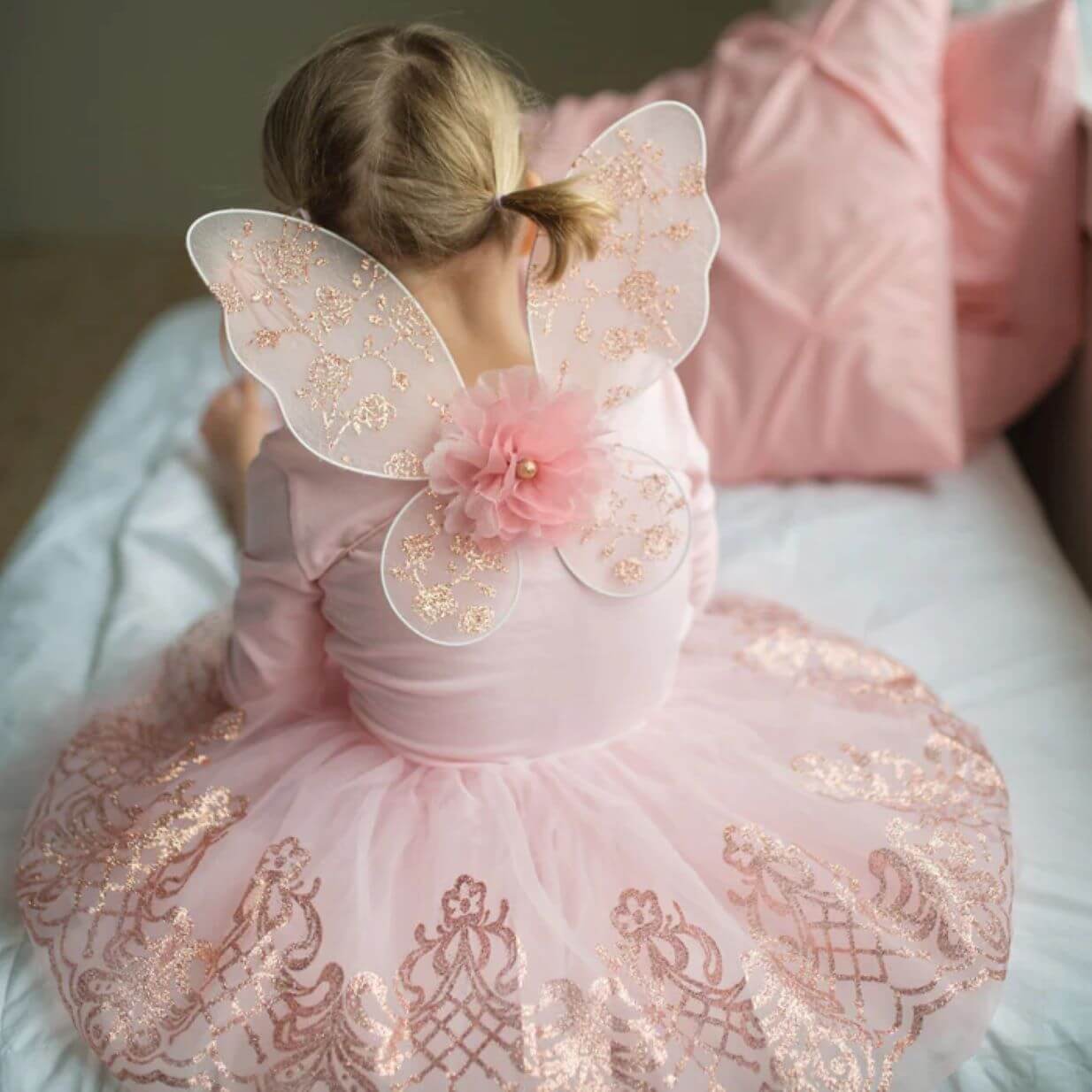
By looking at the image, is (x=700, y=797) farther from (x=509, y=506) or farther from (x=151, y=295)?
(x=151, y=295)

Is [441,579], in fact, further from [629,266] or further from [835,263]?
[835,263]

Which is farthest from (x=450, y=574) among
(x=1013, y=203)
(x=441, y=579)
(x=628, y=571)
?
(x=1013, y=203)

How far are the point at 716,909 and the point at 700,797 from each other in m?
0.09

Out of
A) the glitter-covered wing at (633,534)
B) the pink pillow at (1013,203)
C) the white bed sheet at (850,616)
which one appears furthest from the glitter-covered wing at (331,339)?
the pink pillow at (1013,203)

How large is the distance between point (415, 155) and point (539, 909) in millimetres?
476

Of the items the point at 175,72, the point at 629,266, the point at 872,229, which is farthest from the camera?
the point at 175,72

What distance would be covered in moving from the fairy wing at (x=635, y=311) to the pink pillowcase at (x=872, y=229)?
1.75 feet

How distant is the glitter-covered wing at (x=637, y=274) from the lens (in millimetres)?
815

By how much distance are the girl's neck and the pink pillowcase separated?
574mm

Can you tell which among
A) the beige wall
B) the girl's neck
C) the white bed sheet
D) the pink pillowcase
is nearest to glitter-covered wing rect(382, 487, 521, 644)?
the girl's neck

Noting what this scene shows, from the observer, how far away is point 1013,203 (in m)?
1.40

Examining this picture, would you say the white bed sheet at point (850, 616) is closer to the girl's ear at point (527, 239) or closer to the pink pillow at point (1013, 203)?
the pink pillow at point (1013, 203)

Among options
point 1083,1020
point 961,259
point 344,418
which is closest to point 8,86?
point 961,259

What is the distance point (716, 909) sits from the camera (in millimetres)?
754
